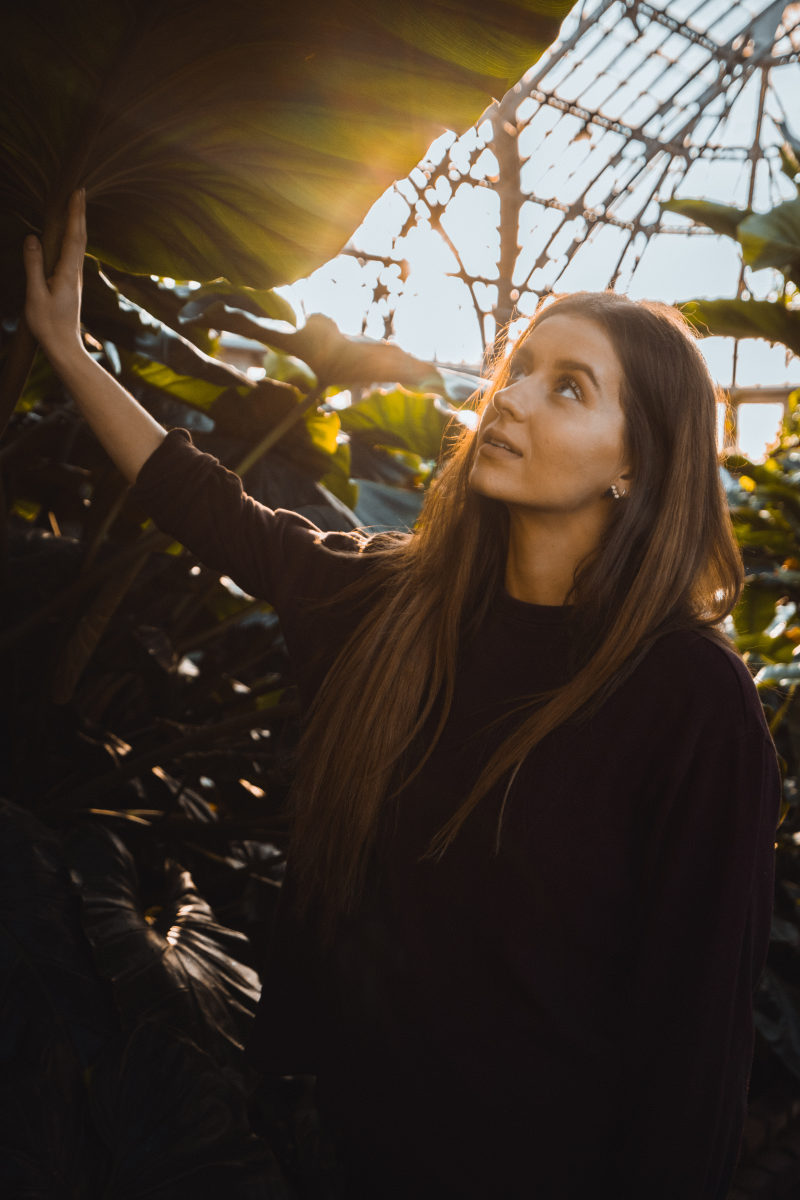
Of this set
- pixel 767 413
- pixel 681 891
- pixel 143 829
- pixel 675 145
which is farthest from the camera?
pixel 767 413

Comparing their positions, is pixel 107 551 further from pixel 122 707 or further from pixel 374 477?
pixel 374 477

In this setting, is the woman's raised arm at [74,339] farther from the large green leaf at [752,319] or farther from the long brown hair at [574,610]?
the large green leaf at [752,319]

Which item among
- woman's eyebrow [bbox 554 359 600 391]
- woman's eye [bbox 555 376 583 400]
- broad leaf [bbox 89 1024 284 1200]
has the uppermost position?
woman's eyebrow [bbox 554 359 600 391]

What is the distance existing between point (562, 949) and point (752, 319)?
2.00 m

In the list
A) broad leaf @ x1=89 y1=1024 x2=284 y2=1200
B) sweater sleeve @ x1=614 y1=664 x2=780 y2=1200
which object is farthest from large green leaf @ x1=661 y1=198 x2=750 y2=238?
broad leaf @ x1=89 y1=1024 x2=284 y2=1200

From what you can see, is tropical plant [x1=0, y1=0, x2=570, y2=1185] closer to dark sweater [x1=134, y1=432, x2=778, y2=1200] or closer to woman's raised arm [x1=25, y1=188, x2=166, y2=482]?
woman's raised arm [x1=25, y1=188, x2=166, y2=482]

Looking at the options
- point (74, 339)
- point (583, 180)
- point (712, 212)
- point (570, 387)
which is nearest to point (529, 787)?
point (570, 387)

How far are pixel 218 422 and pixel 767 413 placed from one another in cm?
789

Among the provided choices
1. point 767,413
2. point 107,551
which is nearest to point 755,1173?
point 107,551

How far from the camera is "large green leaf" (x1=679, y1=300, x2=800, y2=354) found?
2469 millimetres

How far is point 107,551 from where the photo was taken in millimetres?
1854

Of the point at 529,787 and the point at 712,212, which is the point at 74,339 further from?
the point at 712,212

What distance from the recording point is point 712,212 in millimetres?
2664

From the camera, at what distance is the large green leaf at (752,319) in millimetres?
2469
